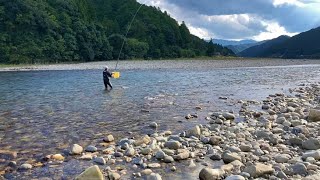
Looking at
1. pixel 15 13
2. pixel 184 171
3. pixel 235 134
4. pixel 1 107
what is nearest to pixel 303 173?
pixel 184 171

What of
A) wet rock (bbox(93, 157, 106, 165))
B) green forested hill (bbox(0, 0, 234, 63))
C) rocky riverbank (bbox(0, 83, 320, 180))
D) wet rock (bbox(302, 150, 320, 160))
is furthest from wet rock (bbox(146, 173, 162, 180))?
green forested hill (bbox(0, 0, 234, 63))

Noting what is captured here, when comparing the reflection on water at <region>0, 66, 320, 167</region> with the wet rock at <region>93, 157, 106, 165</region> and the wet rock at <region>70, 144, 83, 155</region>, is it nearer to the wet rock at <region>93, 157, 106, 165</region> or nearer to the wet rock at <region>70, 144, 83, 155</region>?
the wet rock at <region>70, 144, 83, 155</region>

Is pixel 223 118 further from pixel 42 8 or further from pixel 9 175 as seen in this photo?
pixel 42 8

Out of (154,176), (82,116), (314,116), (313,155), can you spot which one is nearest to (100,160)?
(154,176)

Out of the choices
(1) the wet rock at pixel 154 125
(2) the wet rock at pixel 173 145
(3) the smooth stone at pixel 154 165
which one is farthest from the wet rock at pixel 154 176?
(1) the wet rock at pixel 154 125

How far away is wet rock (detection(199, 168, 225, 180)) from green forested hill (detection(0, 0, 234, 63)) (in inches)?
3445

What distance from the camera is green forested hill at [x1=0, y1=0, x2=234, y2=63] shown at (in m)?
96.1

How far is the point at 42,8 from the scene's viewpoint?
105 meters

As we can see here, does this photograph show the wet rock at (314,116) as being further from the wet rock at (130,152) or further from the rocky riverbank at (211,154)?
the wet rock at (130,152)

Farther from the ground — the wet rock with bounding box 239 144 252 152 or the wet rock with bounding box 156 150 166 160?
the wet rock with bounding box 239 144 252 152

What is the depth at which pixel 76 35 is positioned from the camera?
112m

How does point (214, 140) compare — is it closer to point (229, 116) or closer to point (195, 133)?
point (195, 133)

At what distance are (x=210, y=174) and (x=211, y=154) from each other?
1752mm

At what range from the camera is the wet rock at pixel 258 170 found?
7.79 meters
